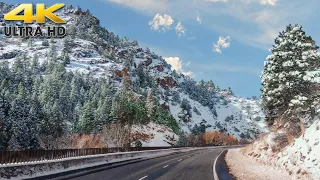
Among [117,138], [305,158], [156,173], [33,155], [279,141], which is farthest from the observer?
[117,138]

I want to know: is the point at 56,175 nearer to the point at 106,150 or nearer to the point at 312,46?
the point at 106,150

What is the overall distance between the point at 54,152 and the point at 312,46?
70.6 feet

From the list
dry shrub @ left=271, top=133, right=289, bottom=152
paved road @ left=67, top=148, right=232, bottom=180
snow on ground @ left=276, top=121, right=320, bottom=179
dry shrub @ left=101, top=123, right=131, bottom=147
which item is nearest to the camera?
snow on ground @ left=276, top=121, right=320, bottom=179

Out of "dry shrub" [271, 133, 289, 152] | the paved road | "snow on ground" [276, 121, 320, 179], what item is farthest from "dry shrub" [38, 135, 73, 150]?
"snow on ground" [276, 121, 320, 179]

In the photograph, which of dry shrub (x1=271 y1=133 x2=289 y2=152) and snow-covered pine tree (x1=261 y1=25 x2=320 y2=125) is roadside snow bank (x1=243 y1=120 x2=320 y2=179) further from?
snow-covered pine tree (x1=261 y1=25 x2=320 y2=125)

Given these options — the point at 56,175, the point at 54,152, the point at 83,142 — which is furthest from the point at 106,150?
the point at 83,142

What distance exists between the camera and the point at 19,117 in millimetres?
77688

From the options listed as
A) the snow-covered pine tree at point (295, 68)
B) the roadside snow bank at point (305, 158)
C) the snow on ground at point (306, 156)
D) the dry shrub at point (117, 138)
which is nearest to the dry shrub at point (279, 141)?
the snow-covered pine tree at point (295, 68)

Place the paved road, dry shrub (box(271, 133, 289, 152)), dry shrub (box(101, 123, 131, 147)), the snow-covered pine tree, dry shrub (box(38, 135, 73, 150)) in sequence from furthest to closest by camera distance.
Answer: dry shrub (box(38, 135, 73, 150)) → dry shrub (box(101, 123, 131, 147)) → dry shrub (box(271, 133, 289, 152)) → the snow-covered pine tree → the paved road

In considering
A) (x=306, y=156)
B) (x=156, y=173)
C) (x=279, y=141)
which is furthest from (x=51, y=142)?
(x=306, y=156)

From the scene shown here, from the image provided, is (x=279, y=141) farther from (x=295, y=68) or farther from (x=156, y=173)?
(x=156, y=173)

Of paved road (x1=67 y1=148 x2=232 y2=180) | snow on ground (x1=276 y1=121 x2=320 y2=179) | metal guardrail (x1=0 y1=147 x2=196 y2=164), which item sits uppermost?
metal guardrail (x1=0 y1=147 x2=196 y2=164)

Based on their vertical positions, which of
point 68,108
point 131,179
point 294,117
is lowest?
point 131,179

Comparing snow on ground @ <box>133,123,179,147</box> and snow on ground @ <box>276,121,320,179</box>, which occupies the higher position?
snow on ground @ <box>133,123,179,147</box>
